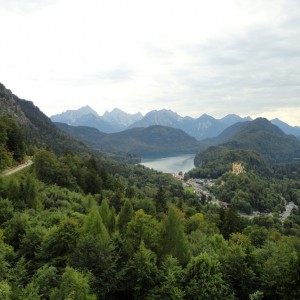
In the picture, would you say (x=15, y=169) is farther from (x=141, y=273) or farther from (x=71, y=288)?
(x=71, y=288)

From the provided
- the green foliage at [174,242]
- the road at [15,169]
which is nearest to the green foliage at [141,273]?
the green foliage at [174,242]

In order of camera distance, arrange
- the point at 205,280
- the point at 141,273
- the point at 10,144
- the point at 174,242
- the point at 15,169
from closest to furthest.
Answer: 1. the point at 205,280
2. the point at 141,273
3. the point at 174,242
4. the point at 15,169
5. the point at 10,144

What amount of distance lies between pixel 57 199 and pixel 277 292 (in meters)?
31.3

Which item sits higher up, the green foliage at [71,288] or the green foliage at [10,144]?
the green foliage at [10,144]

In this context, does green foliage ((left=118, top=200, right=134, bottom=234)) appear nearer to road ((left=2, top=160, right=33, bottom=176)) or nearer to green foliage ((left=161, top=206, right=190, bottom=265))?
green foliage ((left=161, top=206, right=190, bottom=265))

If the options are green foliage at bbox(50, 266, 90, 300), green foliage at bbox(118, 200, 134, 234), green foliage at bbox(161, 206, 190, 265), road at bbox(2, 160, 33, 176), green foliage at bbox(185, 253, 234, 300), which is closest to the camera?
green foliage at bbox(50, 266, 90, 300)

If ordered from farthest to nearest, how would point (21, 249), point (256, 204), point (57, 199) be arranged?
point (256, 204)
point (57, 199)
point (21, 249)

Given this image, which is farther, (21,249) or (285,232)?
(285,232)

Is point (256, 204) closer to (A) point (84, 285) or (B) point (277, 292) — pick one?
(B) point (277, 292)

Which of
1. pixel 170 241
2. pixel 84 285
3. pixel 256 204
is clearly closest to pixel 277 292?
pixel 170 241


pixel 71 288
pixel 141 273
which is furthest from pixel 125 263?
pixel 71 288

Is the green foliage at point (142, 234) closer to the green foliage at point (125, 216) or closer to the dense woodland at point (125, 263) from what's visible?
the dense woodland at point (125, 263)

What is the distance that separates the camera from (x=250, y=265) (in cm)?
3050

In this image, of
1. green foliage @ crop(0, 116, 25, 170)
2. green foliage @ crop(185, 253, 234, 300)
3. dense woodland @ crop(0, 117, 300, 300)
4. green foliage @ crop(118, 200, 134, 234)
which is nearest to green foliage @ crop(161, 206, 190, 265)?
dense woodland @ crop(0, 117, 300, 300)
